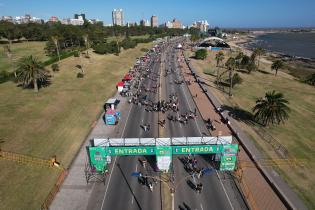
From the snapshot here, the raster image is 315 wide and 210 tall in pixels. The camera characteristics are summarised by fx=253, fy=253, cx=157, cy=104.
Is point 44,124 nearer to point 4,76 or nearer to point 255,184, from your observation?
point 255,184

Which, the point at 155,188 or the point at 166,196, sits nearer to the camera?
the point at 166,196

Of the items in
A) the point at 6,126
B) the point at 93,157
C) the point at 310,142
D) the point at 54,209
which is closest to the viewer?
the point at 54,209

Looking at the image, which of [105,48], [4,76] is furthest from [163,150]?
[105,48]

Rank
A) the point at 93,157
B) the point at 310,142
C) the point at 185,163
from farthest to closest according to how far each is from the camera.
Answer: the point at 310,142 → the point at 185,163 → the point at 93,157

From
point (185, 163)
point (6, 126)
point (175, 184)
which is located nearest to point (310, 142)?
point (185, 163)

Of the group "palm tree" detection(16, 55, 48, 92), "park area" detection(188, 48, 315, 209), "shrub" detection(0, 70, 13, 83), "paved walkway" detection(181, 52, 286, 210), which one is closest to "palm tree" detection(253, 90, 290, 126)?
"park area" detection(188, 48, 315, 209)

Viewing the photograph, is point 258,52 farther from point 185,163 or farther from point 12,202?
point 12,202

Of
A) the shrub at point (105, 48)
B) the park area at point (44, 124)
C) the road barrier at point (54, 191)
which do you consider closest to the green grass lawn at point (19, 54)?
the shrub at point (105, 48)
